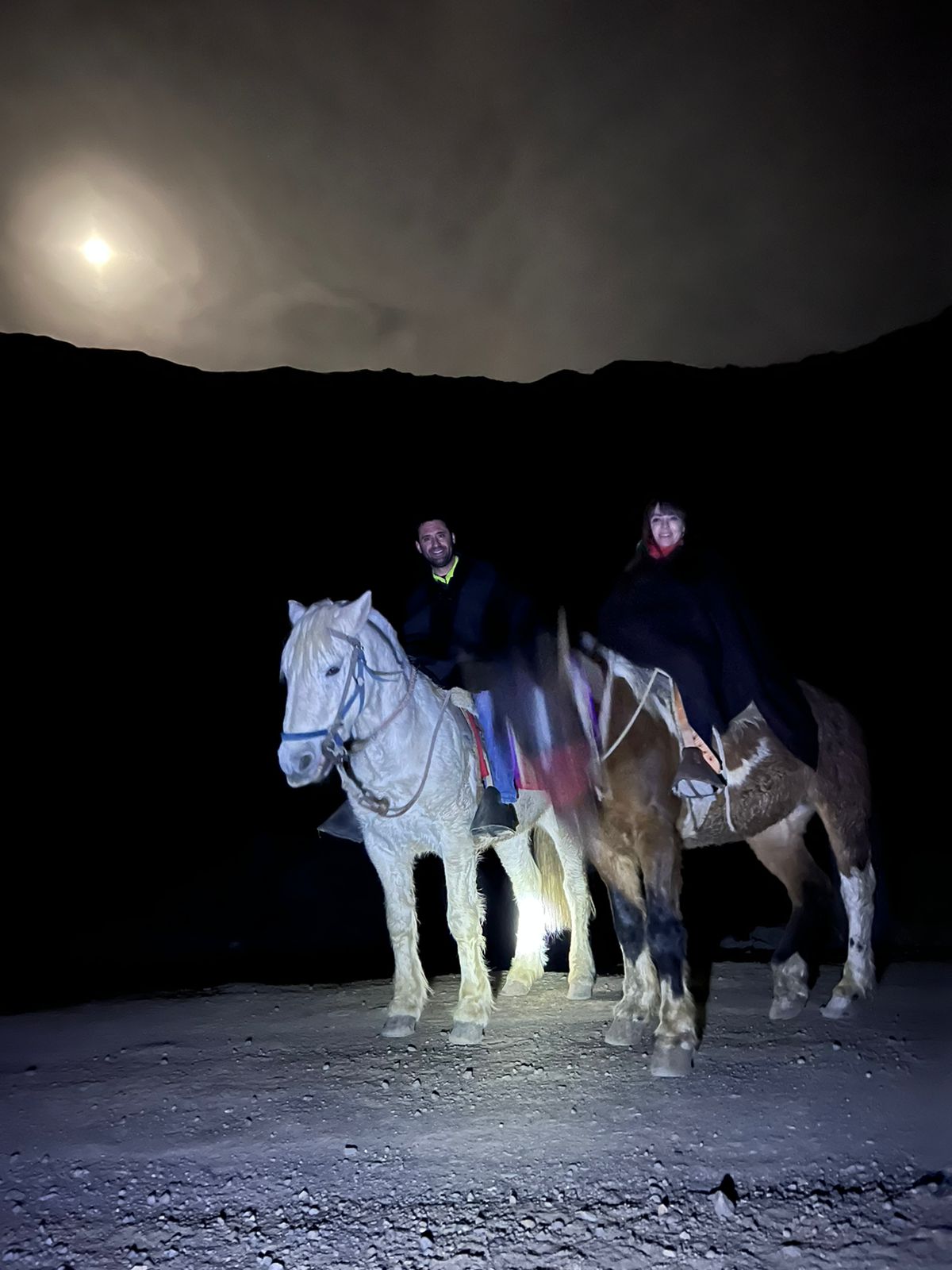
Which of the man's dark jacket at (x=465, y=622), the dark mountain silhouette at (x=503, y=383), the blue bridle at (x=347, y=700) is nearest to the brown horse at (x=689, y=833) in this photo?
the man's dark jacket at (x=465, y=622)

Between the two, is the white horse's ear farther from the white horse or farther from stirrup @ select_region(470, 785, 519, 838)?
stirrup @ select_region(470, 785, 519, 838)

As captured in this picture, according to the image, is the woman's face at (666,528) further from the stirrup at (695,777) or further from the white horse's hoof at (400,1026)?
the white horse's hoof at (400,1026)

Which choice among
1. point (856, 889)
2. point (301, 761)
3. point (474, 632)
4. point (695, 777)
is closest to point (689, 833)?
point (695, 777)

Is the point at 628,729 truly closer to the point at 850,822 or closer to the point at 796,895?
the point at 850,822

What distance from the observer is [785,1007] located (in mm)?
4551

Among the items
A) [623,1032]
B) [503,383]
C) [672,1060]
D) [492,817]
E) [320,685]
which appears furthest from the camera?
[503,383]

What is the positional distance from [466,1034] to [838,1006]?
2163 millimetres

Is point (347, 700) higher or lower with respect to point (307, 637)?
lower

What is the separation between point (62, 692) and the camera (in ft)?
82.2

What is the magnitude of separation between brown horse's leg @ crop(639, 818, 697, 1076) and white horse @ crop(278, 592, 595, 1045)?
526 mm

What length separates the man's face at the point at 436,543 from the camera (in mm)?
5199

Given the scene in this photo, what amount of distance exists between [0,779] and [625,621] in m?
21.9

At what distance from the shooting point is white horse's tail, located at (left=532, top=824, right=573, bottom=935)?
19.0 feet

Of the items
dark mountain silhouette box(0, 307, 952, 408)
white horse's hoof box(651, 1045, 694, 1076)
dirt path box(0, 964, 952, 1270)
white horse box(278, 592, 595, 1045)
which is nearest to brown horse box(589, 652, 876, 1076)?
white horse's hoof box(651, 1045, 694, 1076)
